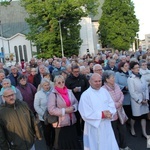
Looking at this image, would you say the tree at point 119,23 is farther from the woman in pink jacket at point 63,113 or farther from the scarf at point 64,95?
the scarf at point 64,95

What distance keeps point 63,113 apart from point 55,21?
30.8m

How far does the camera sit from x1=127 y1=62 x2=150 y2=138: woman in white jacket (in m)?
6.92

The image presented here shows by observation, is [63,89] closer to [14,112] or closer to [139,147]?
[14,112]

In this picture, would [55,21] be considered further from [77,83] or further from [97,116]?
[97,116]

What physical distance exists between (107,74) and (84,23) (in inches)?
1969

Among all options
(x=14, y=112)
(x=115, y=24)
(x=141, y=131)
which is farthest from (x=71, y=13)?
(x=14, y=112)

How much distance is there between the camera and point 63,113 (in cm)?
577

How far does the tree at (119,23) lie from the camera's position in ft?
171

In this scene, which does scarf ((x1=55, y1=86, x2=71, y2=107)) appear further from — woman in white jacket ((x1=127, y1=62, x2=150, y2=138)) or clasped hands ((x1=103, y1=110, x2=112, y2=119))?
woman in white jacket ((x1=127, y1=62, x2=150, y2=138))

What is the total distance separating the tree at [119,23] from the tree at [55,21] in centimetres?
1358

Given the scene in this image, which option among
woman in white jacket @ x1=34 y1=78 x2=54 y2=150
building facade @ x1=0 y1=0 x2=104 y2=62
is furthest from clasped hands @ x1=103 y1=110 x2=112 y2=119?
building facade @ x1=0 y1=0 x2=104 y2=62

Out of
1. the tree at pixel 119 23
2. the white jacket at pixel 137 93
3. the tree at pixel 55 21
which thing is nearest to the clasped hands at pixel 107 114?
the white jacket at pixel 137 93

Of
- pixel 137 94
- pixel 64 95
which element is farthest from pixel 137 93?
pixel 64 95

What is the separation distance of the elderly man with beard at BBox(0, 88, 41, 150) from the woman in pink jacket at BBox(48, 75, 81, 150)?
1.06 meters
